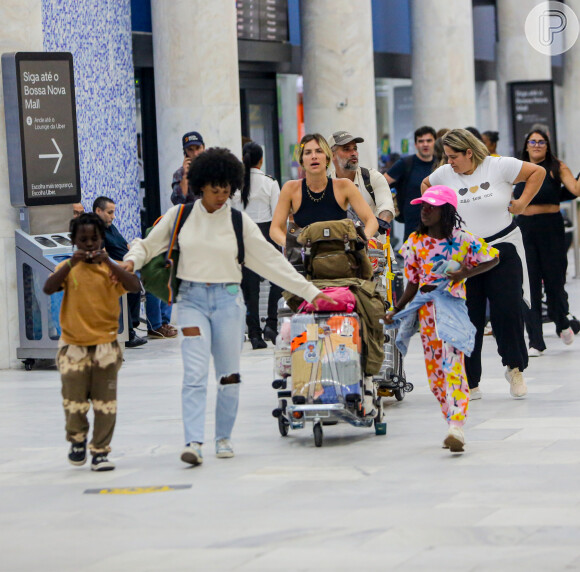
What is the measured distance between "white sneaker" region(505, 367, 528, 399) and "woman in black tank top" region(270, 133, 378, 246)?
153 centimetres

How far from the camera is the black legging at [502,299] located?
28.9 feet

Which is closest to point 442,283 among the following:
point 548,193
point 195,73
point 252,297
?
point 548,193

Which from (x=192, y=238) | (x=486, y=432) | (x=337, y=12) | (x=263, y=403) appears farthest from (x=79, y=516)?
(x=337, y=12)

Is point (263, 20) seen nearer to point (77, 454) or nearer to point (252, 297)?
point (252, 297)

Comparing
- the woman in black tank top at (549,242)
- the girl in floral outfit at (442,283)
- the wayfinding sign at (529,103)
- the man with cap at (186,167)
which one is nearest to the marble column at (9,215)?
the man with cap at (186,167)

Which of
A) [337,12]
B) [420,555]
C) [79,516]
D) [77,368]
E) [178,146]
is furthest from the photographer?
[337,12]

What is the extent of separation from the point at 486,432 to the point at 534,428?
286mm

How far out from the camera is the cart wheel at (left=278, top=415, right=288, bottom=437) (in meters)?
7.84

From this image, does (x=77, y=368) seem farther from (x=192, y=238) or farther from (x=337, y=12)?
(x=337, y=12)

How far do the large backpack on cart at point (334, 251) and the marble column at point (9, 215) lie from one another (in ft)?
15.0

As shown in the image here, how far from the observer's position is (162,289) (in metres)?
7.11

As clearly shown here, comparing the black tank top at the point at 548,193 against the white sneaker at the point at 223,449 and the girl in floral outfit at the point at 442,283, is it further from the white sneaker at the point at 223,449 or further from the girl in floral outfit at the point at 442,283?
the white sneaker at the point at 223,449

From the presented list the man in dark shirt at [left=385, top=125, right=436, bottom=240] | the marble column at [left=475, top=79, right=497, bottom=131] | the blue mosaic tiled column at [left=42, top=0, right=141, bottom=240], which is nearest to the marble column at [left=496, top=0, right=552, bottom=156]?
the marble column at [left=475, top=79, right=497, bottom=131]

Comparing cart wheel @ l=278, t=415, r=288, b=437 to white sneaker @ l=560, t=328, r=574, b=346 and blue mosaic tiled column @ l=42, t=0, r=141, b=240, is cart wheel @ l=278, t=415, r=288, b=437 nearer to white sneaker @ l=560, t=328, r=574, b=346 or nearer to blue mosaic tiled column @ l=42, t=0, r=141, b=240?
white sneaker @ l=560, t=328, r=574, b=346
